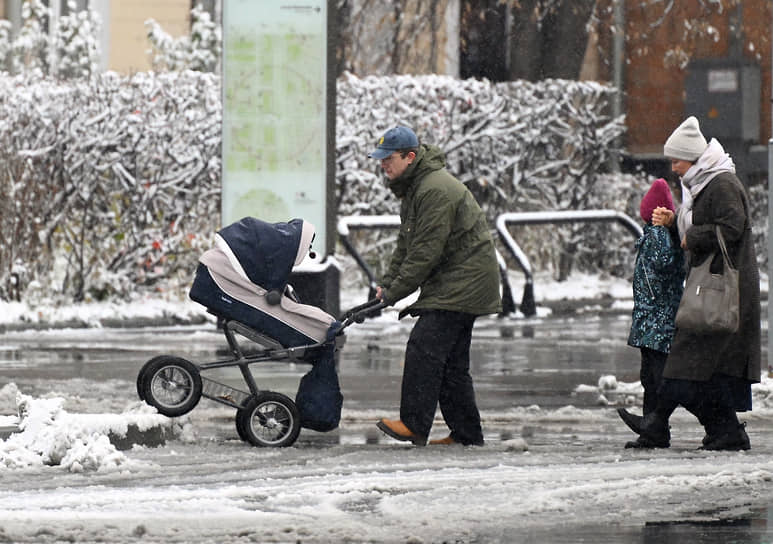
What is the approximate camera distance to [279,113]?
14.4 meters

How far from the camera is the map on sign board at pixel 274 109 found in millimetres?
14312

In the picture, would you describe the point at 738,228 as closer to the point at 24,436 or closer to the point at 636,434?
the point at 636,434

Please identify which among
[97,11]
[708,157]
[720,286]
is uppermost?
[97,11]

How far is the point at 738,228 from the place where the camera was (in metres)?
9.19

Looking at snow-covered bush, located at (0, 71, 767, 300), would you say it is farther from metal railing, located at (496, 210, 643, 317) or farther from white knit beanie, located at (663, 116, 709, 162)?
white knit beanie, located at (663, 116, 709, 162)

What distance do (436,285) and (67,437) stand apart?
206 cm

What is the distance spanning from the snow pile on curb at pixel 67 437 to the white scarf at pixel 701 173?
2.85 m

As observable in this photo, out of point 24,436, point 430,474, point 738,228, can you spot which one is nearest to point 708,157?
point 738,228

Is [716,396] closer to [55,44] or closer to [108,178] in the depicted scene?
[108,178]

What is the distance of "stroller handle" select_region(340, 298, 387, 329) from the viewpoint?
957 centimetres

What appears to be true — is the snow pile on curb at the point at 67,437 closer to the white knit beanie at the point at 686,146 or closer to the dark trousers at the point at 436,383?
the dark trousers at the point at 436,383

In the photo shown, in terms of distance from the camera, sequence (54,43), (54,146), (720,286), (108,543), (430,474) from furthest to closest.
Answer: (54,43), (54,146), (720,286), (430,474), (108,543)

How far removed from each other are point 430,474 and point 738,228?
204 cm

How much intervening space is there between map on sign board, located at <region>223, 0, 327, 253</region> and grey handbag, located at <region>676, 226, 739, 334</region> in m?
5.52
